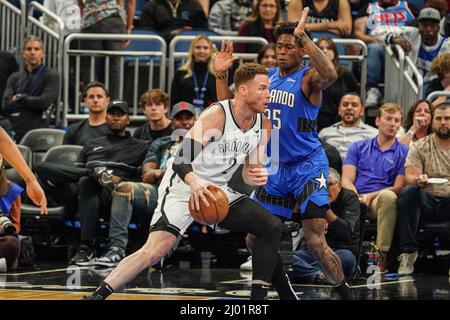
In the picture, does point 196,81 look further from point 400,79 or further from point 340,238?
point 340,238

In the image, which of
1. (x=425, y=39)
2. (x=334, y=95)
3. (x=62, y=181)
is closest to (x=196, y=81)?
(x=334, y=95)

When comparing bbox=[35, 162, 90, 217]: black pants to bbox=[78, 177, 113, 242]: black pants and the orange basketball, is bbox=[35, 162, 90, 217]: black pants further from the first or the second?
the orange basketball

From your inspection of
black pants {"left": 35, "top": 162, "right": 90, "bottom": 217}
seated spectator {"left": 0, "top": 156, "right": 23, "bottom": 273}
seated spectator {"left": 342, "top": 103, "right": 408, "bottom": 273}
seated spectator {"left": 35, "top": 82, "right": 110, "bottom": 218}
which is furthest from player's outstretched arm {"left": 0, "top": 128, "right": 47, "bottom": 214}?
seated spectator {"left": 342, "top": 103, "right": 408, "bottom": 273}

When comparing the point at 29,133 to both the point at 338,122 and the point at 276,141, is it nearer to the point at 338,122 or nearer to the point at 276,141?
the point at 338,122

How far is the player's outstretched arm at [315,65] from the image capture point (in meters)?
9.45

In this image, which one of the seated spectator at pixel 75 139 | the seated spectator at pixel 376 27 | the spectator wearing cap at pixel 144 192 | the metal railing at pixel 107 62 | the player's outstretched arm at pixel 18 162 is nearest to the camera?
the player's outstretched arm at pixel 18 162

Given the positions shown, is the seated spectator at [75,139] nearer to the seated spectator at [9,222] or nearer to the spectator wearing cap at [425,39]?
the seated spectator at [9,222]

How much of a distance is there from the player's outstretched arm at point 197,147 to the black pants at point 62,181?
4.17m

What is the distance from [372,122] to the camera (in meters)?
15.1

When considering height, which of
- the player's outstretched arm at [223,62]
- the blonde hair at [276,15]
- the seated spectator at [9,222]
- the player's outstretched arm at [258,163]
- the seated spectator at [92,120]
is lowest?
the seated spectator at [9,222]

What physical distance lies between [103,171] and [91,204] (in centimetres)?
39

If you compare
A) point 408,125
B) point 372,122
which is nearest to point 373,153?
point 408,125

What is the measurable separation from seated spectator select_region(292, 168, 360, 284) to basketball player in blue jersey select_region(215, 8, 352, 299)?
1.42m

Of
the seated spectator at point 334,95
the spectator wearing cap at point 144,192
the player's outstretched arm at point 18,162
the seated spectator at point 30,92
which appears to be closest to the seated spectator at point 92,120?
the seated spectator at point 30,92
